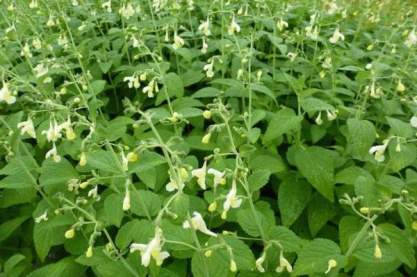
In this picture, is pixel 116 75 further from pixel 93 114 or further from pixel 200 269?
pixel 200 269

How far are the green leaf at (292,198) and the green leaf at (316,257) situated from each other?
1.80 feet

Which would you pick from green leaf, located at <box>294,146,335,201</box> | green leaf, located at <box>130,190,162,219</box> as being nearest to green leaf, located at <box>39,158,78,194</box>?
green leaf, located at <box>130,190,162,219</box>

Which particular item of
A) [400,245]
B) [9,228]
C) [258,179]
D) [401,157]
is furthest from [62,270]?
[401,157]

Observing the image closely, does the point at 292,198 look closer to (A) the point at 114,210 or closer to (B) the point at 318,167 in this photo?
(B) the point at 318,167

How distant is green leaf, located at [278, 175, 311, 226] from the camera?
268cm

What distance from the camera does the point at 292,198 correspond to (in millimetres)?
2729

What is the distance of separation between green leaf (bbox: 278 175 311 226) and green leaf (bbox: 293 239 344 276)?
549 mm

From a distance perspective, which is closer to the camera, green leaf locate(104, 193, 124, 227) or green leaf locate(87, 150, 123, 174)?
green leaf locate(87, 150, 123, 174)

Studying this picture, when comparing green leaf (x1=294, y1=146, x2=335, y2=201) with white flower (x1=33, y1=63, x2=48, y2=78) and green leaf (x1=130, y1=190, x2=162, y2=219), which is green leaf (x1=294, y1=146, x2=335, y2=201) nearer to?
green leaf (x1=130, y1=190, x2=162, y2=219)

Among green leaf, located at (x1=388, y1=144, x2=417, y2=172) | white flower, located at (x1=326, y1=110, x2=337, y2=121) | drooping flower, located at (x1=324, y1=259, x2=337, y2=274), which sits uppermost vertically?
white flower, located at (x1=326, y1=110, x2=337, y2=121)

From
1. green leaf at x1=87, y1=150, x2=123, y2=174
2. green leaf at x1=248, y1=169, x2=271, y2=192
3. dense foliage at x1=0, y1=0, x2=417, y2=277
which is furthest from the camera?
green leaf at x1=248, y1=169, x2=271, y2=192

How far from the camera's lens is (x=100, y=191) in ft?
9.86

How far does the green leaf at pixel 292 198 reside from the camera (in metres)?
2.68

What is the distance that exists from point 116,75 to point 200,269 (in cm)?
281
